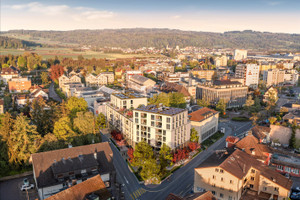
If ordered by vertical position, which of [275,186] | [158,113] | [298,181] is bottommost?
[298,181]

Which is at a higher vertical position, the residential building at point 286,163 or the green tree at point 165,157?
the green tree at point 165,157

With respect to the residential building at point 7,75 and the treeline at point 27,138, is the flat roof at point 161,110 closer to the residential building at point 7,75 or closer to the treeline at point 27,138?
the treeline at point 27,138

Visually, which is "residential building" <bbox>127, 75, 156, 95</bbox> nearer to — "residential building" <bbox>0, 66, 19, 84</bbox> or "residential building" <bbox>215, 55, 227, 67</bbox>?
"residential building" <bbox>0, 66, 19, 84</bbox>

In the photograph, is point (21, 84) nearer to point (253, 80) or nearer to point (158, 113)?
point (158, 113)

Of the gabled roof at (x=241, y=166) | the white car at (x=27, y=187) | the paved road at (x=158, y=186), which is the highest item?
→ the gabled roof at (x=241, y=166)

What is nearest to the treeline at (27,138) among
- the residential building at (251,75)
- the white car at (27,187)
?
the white car at (27,187)

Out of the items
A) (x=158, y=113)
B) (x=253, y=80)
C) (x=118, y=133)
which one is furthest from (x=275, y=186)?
(x=253, y=80)
